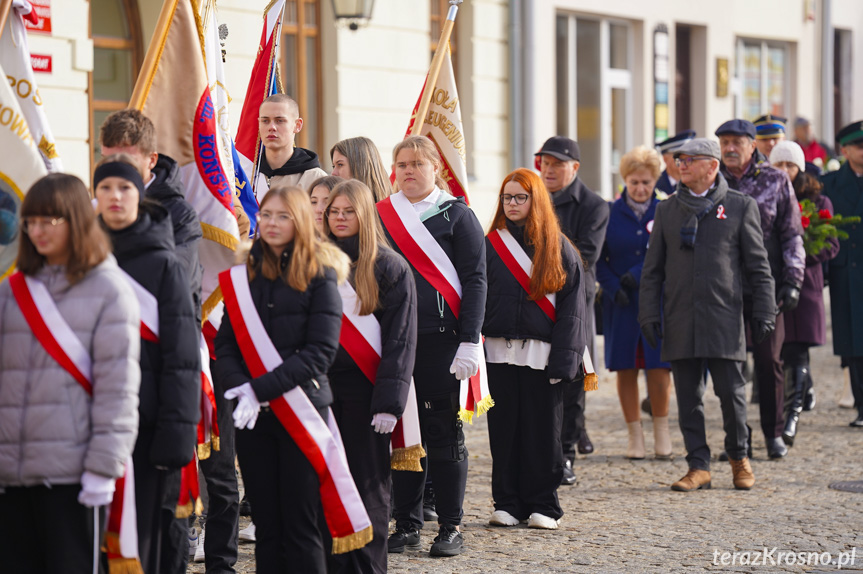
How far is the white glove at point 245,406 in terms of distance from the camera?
15.7ft

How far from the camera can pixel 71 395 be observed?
4195 mm

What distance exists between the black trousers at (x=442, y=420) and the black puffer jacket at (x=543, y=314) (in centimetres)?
77

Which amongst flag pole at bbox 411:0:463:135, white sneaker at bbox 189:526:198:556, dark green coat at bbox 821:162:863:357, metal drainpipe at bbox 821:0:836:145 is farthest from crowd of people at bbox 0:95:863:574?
metal drainpipe at bbox 821:0:836:145

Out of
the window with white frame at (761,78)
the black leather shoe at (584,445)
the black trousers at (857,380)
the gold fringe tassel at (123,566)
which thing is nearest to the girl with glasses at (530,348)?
the black leather shoe at (584,445)

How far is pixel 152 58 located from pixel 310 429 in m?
2.04

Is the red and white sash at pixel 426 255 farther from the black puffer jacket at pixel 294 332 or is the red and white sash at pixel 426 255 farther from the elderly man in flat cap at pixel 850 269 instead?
the elderly man in flat cap at pixel 850 269

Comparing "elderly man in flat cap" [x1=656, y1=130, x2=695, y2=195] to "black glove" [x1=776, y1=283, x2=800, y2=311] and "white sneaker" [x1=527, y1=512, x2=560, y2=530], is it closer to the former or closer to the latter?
"black glove" [x1=776, y1=283, x2=800, y2=311]

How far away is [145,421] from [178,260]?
56cm

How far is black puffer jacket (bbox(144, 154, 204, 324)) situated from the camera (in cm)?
507

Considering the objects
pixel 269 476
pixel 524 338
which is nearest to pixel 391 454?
pixel 269 476

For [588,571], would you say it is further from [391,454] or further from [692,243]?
[692,243]

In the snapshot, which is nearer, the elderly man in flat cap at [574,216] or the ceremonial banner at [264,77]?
the ceremonial banner at [264,77]

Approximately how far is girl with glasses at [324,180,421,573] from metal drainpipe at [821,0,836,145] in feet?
59.0

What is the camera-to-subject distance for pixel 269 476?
4.98 m
